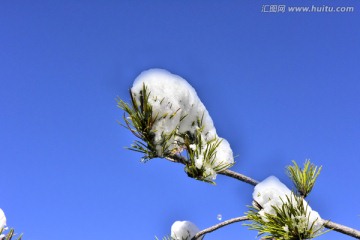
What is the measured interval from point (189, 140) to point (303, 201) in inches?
35.4

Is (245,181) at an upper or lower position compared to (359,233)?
upper

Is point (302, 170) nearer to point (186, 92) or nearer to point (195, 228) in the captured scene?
point (186, 92)

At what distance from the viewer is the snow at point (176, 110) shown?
274 centimetres

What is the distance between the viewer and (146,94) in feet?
8.79

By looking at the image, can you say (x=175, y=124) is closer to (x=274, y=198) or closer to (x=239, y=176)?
(x=239, y=176)

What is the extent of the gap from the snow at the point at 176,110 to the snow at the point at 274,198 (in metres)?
0.34

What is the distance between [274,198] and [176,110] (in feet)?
2.96

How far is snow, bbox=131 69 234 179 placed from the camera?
2742mm

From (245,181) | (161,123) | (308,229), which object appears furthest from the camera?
(245,181)

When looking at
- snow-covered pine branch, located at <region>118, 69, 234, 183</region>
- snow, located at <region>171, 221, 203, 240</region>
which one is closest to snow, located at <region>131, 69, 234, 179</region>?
snow-covered pine branch, located at <region>118, 69, 234, 183</region>

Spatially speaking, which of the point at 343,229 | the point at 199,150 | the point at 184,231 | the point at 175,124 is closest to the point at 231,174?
the point at 199,150

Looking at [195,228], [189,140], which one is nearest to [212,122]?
[189,140]

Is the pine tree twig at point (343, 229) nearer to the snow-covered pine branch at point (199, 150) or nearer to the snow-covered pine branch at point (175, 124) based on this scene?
the snow-covered pine branch at point (199, 150)

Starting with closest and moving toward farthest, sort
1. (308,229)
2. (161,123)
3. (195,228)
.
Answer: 1. (308,229)
2. (161,123)
3. (195,228)
